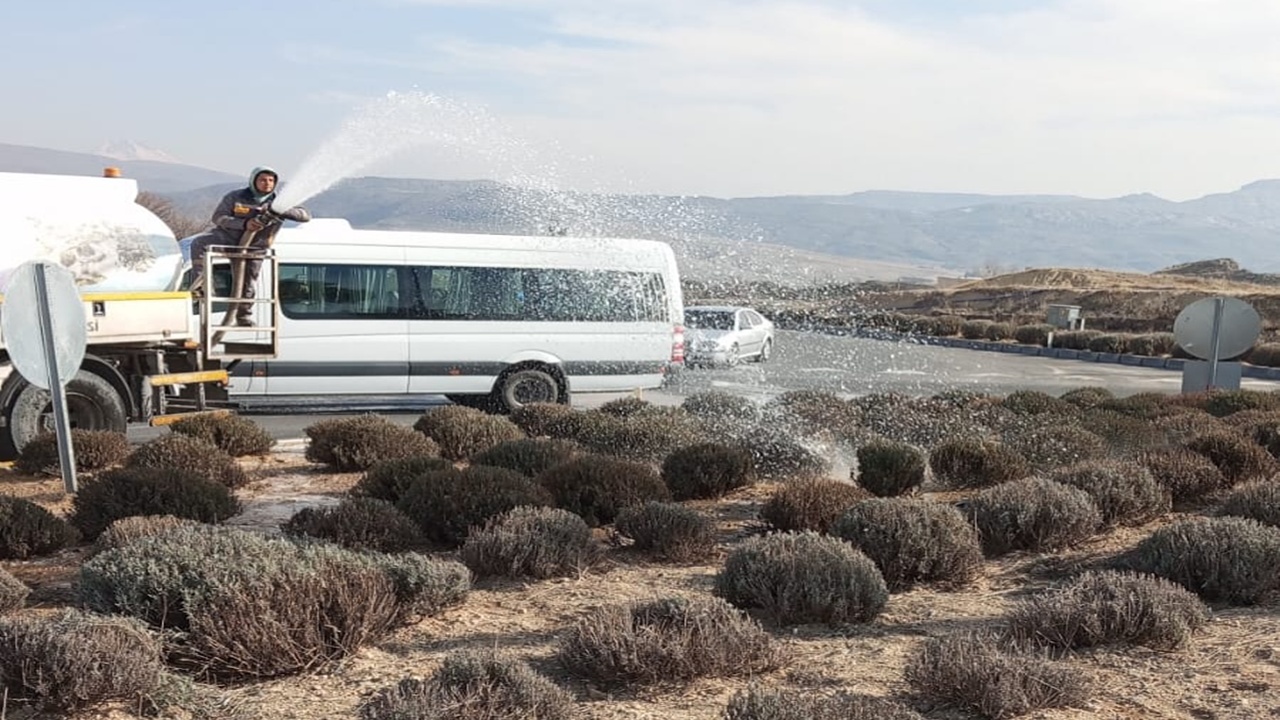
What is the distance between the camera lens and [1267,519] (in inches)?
277

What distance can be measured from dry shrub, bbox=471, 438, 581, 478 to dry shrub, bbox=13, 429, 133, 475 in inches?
120

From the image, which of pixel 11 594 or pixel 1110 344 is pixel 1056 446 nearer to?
pixel 11 594

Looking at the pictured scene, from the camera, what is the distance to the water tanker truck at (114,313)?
1013cm

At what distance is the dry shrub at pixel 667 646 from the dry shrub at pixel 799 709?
607 mm

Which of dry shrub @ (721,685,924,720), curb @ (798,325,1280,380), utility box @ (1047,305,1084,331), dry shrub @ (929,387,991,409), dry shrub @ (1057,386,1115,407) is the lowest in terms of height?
curb @ (798,325,1280,380)

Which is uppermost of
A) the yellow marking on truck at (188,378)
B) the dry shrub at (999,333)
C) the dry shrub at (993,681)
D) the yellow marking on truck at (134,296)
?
the yellow marking on truck at (134,296)

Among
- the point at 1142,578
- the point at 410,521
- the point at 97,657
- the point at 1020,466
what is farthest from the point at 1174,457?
the point at 97,657

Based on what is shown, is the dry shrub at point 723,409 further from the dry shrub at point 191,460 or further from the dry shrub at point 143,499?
the dry shrub at point 143,499

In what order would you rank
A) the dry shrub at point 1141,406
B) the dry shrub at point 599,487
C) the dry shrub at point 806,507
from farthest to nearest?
1. the dry shrub at point 1141,406
2. the dry shrub at point 599,487
3. the dry shrub at point 806,507

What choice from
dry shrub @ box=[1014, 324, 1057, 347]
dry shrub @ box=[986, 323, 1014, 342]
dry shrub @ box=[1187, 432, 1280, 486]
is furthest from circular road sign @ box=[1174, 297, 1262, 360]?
dry shrub @ box=[986, 323, 1014, 342]

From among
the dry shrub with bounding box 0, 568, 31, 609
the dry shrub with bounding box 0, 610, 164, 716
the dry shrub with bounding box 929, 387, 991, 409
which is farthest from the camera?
the dry shrub with bounding box 929, 387, 991, 409

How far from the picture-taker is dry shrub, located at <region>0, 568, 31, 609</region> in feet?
16.6

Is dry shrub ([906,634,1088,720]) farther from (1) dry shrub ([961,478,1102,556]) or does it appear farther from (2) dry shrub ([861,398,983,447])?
(2) dry shrub ([861,398,983,447])

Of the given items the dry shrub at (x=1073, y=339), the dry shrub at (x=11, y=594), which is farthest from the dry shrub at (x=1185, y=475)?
the dry shrub at (x=1073, y=339)
